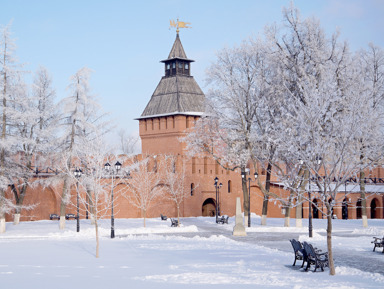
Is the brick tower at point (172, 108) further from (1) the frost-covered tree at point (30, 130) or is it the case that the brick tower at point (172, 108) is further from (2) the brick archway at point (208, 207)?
(1) the frost-covered tree at point (30, 130)

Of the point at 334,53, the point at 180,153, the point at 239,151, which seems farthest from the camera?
the point at 180,153

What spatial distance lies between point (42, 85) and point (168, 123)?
12564mm

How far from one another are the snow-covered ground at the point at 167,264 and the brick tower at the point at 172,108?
19.2 m

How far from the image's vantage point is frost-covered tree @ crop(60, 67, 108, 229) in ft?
81.8

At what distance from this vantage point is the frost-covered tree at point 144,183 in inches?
1281

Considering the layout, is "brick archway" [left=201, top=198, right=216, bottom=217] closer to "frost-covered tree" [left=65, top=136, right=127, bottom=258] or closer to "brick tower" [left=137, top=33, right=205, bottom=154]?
"brick tower" [left=137, top=33, right=205, bottom=154]

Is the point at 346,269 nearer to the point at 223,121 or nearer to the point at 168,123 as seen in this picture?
the point at 223,121

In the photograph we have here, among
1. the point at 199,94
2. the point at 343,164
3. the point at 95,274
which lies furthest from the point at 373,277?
the point at 199,94

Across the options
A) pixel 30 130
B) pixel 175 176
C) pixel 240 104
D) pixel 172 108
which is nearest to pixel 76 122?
pixel 30 130

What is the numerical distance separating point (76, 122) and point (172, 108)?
49.7 ft

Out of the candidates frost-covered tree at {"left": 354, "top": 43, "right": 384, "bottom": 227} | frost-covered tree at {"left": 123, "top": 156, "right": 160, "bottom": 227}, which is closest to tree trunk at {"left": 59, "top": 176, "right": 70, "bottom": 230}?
frost-covered tree at {"left": 123, "top": 156, "right": 160, "bottom": 227}

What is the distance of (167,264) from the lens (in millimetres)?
12852

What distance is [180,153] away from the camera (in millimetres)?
38969

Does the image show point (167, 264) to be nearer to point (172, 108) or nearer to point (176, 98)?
point (172, 108)
